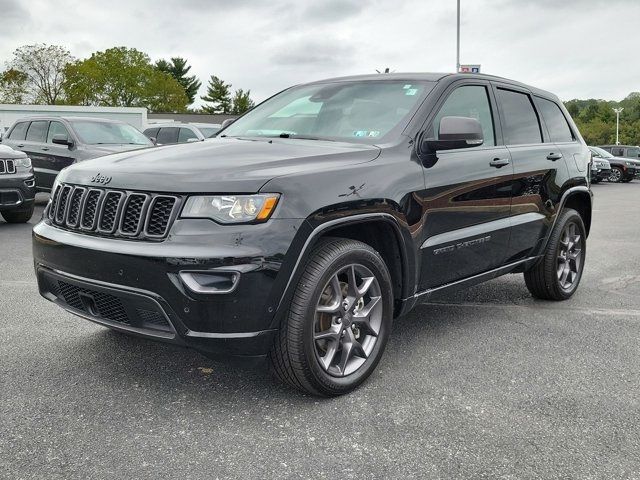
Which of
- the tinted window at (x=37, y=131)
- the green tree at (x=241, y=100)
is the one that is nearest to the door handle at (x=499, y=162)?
the tinted window at (x=37, y=131)

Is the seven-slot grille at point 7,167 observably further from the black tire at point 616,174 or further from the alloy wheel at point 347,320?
the black tire at point 616,174

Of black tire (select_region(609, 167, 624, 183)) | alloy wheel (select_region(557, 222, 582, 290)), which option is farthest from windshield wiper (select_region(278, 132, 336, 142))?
black tire (select_region(609, 167, 624, 183))

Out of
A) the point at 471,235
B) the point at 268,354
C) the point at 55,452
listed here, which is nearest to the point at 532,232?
the point at 471,235

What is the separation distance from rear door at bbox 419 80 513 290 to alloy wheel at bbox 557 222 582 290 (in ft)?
3.56

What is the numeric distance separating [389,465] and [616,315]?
10.1 feet

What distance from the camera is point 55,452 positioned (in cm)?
277

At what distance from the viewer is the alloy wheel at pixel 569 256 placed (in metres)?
5.37

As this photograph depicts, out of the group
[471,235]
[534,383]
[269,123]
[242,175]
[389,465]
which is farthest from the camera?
[269,123]

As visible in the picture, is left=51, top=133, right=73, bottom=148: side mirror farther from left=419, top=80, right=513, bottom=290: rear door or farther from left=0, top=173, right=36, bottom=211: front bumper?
left=419, top=80, right=513, bottom=290: rear door

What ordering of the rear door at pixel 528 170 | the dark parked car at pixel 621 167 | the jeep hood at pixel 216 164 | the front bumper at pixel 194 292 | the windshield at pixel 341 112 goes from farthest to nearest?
the dark parked car at pixel 621 167 → the rear door at pixel 528 170 → the windshield at pixel 341 112 → the jeep hood at pixel 216 164 → the front bumper at pixel 194 292

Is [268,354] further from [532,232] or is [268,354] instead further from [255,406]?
[532,232]

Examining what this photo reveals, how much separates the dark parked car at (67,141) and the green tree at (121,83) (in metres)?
63.4

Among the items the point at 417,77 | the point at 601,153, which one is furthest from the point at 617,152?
the point at 417,77

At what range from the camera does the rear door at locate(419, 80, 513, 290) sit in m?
3.82
